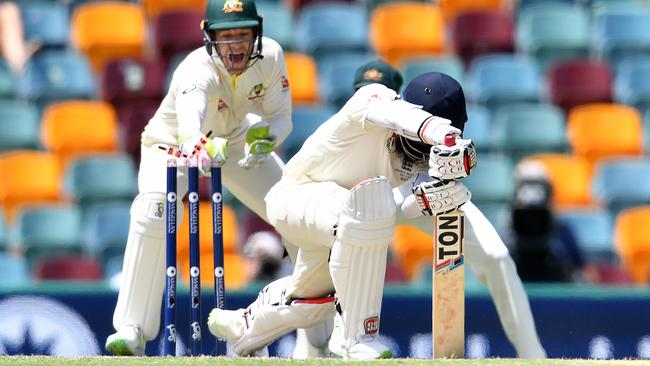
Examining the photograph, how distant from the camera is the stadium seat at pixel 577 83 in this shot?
33.2ft

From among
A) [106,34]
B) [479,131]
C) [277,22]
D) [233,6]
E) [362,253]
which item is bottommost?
[479,131]

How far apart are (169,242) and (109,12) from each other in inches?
189

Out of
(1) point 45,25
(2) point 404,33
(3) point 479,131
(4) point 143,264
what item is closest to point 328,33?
(2) point 404,33

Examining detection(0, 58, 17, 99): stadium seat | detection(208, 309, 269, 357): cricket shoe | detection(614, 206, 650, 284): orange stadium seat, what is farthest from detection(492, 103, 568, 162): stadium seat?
detection(208, 309, 269, 357): cricket shoe

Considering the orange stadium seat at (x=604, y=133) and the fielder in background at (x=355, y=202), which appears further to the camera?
the orange stadium seat at (x=604, y=133)

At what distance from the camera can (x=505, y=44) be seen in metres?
10.4

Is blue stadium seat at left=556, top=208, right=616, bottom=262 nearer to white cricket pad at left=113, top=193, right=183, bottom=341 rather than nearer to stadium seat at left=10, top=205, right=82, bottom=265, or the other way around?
stadium seat at left=10, top=205, right=82, bottom=265

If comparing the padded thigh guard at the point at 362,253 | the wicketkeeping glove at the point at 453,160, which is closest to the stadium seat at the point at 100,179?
the padded thigh guard at the point at 362,253

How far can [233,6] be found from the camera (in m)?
5.68

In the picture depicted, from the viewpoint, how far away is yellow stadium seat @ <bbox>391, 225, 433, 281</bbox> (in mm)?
8727

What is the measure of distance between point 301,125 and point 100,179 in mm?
1345

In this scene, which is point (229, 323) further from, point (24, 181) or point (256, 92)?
point (24, 181)

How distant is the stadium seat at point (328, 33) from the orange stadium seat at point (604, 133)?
1.63 metres

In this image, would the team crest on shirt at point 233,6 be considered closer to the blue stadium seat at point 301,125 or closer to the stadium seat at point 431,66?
the blue stadium seat at point 301,125
